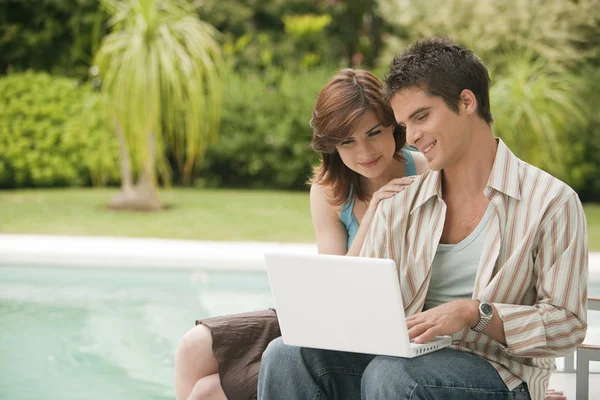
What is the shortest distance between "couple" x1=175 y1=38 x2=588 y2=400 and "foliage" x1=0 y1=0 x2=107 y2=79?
8.66 m

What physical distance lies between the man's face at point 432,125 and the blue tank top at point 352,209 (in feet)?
2.27

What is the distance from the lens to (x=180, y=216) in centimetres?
823

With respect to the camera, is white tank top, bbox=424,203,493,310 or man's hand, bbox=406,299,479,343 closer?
man's hand, bbox=406,299,479,343

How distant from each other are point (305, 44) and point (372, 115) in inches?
323

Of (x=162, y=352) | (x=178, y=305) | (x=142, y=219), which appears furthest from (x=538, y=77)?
(x=162, y=352)

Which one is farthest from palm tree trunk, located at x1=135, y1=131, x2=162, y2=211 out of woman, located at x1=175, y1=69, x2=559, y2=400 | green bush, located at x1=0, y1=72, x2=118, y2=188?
woman, located at x1=175, y1=69, x2=559, y2=400

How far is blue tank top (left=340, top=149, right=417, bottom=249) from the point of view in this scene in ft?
9.32

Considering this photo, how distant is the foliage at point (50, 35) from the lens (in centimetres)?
1037

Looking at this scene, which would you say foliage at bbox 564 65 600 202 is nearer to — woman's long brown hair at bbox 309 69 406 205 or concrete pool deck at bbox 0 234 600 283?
concrete pool deck at bbox 0 234 600 283

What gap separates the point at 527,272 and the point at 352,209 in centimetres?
92

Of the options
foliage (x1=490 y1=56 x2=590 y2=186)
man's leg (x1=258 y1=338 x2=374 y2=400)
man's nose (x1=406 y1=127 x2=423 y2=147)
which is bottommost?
foliage (x1=490 y1=56 x2=590 y2=186)

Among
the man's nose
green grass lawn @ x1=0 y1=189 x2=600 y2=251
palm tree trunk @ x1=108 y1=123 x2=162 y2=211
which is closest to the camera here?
the man's nose

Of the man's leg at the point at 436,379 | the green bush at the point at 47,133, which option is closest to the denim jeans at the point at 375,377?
the man's leg at the point at 436,379

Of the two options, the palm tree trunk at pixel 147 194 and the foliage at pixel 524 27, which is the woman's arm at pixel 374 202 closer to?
the palm tree trunk at pixel 147 194
